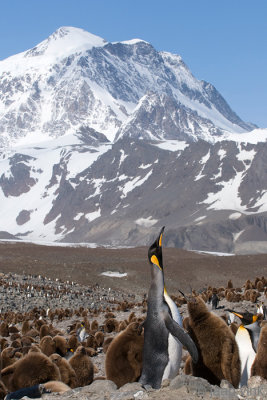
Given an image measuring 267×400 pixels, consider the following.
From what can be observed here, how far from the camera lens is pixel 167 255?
3179 inches

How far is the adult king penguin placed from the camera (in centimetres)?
660

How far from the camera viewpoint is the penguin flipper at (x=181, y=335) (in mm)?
6020

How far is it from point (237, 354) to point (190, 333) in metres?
0.53

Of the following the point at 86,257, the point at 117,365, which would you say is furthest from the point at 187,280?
the point at 117,365

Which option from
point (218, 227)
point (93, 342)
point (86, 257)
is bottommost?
point (93, 342)

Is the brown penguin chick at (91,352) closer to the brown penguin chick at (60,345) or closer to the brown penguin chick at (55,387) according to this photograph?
the brown penguin chick at (60,345)

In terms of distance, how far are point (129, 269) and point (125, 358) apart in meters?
56.0

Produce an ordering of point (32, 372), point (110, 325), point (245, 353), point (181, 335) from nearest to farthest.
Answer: point (181, 335) < point (245, 353) < point (32, 372) < point (110, 325)

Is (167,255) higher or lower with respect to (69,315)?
higher

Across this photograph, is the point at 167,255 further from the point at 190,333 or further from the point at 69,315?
the point at 190,333

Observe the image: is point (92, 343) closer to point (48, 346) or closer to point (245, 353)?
point (48, 346)

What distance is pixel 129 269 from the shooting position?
63219 millimetres

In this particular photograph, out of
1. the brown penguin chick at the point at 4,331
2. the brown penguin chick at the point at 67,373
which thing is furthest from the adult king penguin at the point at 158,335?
Result: the brown penguin chick at the point at 4,331

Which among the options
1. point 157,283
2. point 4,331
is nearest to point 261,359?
point 157,283
